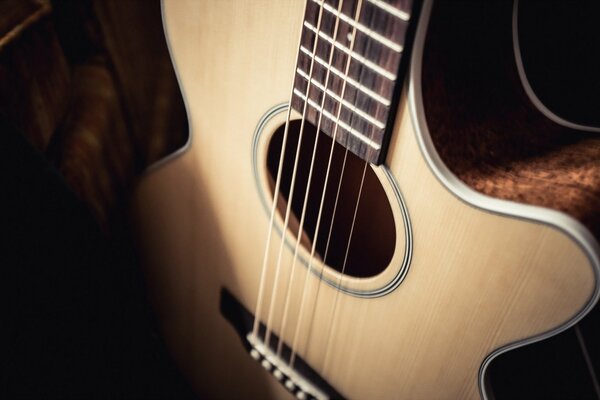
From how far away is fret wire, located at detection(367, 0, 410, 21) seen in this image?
380mm

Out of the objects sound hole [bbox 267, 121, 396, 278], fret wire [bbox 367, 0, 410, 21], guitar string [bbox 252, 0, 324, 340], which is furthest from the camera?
sound hole [bbox 267, 121, 396, 278]

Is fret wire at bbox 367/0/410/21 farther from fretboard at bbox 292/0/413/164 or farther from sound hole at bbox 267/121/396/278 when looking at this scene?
sound hole at bbox 267/121/396/278

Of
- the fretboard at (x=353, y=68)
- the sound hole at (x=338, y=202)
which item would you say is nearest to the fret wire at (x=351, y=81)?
the fretboard at (x=353, y=68)

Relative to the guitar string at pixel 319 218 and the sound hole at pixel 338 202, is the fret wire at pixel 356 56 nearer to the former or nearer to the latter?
the guitar string at pixel 319 218

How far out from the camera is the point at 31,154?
59cm

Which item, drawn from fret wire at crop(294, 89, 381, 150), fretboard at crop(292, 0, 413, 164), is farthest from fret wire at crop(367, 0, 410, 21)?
fret wire at crop(294, 89, 381, 150)

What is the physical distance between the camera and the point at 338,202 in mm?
686

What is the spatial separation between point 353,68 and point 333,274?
0.79 feet

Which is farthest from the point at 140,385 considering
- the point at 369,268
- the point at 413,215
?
the point at 413,215

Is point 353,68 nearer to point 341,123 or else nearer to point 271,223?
point 341,123

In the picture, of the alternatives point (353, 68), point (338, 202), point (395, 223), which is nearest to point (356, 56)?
point (353, 68)

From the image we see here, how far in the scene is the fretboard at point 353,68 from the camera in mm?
399

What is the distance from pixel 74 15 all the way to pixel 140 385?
0.62 m

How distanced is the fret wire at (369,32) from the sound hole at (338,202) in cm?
17
